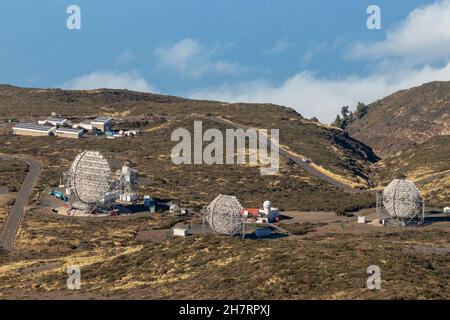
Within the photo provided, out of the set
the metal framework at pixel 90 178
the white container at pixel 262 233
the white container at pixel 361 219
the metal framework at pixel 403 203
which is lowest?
the white container at pixel 262 233

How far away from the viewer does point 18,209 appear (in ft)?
462

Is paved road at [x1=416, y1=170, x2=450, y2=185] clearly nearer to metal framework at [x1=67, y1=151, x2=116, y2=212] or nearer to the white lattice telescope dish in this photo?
metal framework at [x1=67, y1=151, x2=116, y2=212]

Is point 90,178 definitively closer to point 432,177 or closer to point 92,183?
point 92,183

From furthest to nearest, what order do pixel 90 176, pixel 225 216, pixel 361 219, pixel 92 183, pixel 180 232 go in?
1. pixel 92 183
2. pixel 90 176
3. pixel 361 219
4. pixel 180 232
5. pixel 225 216

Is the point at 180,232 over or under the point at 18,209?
under

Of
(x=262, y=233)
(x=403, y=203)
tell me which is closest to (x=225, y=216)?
(x=262, y=233)

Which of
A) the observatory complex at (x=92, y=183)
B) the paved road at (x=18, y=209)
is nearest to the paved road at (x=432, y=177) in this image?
the observatory complex at (x=92, y=183)

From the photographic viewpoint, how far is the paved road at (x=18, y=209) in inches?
4808

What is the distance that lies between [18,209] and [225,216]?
46640mm

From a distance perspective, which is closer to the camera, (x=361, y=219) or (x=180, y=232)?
(x=180, y=232)

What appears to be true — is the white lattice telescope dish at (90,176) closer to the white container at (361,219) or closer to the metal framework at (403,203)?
the white container at (361,219)

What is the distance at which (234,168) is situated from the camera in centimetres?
19112

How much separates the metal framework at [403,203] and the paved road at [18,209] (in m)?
58.9

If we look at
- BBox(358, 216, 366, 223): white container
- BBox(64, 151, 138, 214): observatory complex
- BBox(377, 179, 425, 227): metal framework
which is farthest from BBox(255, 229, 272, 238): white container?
BBox(64, 151, 138, 214): observatory complex
